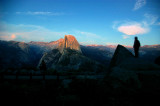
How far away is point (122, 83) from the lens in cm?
657

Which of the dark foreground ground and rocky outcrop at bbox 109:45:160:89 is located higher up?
rocky outcrop at bbox 109:45:160:89

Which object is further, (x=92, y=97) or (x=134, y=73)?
(x=134, y=73)

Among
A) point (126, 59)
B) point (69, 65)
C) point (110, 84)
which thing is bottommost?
point (69, 65)

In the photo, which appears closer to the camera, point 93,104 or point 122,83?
point 93,104

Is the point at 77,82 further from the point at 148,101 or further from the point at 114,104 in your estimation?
the point at 148,101

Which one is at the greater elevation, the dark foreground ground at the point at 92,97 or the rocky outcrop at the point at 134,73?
the rocky outcrop at the point at 134,73

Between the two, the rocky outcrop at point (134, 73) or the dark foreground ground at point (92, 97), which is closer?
the dark foreground ground at point (92, 97)

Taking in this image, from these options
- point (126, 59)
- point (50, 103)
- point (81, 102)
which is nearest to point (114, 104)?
point (81, 102)

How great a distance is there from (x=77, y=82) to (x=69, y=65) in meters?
115

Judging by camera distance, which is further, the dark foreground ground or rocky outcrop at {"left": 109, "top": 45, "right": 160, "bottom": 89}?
rocky outcrop at {"left": 109, "top": 45, "right": 160, "bottom": 89}

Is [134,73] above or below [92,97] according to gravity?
above

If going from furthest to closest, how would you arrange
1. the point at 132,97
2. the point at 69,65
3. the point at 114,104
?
the point at 69,65, the point at 132,97, the point at 114,104

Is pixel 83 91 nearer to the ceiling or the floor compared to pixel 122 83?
nearer to the floor

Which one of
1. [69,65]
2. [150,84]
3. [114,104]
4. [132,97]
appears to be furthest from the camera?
[69,65]
